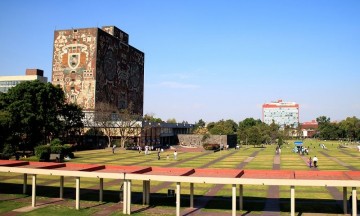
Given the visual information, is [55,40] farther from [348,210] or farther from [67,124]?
[348,210]

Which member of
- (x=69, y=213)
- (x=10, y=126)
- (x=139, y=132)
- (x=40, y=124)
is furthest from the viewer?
(x=139, y=132)

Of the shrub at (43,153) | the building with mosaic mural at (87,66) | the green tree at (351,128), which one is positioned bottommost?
the shrub at (43,153)

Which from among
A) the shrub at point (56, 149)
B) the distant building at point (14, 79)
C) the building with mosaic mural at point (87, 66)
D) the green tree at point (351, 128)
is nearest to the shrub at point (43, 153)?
the shrub at point (56, 149)

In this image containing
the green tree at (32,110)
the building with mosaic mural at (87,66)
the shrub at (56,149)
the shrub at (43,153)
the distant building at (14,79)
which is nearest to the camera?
the shrub at (43,153)

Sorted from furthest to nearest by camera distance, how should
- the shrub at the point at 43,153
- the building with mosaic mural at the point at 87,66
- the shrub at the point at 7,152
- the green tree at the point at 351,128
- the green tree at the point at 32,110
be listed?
the green tree at the point at 351,128, the building with mosaic mural at the point at 87,66, the green tree at the point at 32,110, the shrub at the point at 43,153, the shrub at the point at 7,152

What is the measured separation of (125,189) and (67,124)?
2287 inches

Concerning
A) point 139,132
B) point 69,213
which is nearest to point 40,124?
point 139,132

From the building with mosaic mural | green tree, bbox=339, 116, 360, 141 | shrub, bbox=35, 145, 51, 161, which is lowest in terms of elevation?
shrub, bbox=35, 145, 51, 161

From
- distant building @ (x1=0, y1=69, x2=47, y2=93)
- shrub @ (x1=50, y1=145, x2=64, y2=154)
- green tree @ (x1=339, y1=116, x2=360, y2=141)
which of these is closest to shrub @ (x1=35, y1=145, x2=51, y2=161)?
shrub @ (x1=50, y1=145, x2=64, y2=154)

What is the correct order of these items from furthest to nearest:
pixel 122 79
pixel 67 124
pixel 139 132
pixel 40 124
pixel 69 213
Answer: pixel 122 79, pixel 139 132, pixel 67 124, pixel 40 124, pixel 69 213

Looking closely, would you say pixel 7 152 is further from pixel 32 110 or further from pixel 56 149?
pixel 32 110

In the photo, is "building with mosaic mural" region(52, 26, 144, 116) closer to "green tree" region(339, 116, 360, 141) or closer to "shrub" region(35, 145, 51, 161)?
"shrub" region(35, 145, 51, 161)

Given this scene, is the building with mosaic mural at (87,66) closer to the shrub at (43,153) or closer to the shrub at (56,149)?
the shrub at (56,149)

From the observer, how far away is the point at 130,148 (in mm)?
80188
